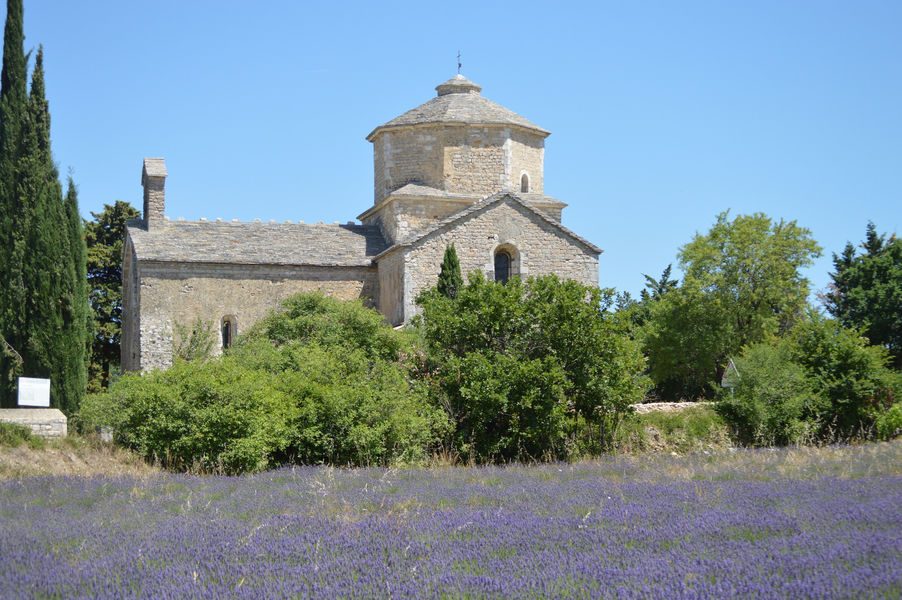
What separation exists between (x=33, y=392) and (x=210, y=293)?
437 inches

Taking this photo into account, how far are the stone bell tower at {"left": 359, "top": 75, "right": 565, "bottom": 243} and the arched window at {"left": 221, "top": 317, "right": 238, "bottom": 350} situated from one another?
19.6ft

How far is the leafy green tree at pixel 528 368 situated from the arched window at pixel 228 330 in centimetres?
1114

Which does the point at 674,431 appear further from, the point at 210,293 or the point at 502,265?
the point at 210,293

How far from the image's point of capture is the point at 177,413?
57.8 feet

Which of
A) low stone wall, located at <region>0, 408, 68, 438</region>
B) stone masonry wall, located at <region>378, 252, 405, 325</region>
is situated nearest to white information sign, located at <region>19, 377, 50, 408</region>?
low stone wall, located at <region>0, 408, 68, 438</region>

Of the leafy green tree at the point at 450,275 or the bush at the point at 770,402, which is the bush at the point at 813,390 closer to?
the bush at the point at 770,402

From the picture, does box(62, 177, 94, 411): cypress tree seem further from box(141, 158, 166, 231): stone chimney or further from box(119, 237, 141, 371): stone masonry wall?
box(141, 158, 166, 231): stone chimney

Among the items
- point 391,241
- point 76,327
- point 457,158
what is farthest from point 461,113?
point 76,327

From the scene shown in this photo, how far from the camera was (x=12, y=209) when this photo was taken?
27.1 metres

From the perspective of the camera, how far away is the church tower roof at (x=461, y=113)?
3416 centimetres

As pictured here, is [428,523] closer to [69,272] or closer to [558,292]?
[558,292]

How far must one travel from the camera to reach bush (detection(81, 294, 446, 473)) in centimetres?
1758

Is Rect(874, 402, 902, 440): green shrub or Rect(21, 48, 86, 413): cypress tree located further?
Rect(21, 48, 86, 413): cypress tree

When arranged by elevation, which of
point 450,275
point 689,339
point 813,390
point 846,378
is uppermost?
point 450,275
